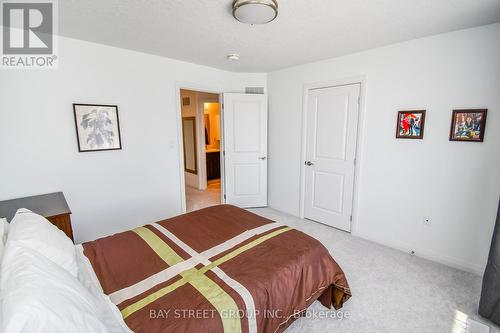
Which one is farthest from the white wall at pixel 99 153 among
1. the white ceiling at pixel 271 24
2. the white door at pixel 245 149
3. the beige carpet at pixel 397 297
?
the beige carpet at pixel 397 297

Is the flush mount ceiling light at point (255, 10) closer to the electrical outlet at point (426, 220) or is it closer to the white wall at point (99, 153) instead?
the white wall at point (99, 153)

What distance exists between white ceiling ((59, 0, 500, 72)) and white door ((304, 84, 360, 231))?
2.03 ft

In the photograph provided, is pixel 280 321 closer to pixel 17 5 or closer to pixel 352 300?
pixel 352 300

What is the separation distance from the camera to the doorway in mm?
4957

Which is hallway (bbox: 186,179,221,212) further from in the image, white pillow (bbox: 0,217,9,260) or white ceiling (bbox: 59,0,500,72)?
white pillow (bbox: 0,217,9,260)

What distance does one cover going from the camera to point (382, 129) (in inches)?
112

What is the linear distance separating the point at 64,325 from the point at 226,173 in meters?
3.33

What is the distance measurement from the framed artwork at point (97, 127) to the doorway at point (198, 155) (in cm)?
192

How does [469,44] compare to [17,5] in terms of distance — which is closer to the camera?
[17,5]

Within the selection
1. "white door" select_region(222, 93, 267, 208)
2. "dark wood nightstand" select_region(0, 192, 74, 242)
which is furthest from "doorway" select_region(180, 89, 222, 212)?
"dark wood nightstand" select_region(0, 192, 74, 242)

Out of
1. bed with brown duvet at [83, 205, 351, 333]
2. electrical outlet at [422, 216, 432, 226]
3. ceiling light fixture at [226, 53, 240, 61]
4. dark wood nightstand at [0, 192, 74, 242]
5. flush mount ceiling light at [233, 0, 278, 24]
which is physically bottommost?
electrical outlet at [422, 216, 432, 226]

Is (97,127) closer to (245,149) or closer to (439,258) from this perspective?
(245,149)

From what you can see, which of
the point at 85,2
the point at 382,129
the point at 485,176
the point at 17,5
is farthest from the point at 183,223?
the point at 485,176

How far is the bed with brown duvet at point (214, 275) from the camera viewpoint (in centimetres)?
118
